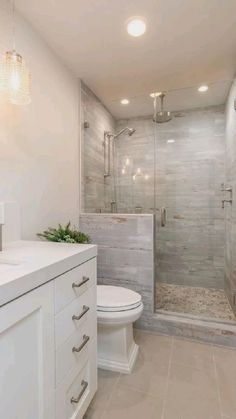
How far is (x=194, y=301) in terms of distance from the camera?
2.49m

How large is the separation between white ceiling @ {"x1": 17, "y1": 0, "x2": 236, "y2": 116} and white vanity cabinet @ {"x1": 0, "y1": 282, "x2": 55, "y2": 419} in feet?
5.64

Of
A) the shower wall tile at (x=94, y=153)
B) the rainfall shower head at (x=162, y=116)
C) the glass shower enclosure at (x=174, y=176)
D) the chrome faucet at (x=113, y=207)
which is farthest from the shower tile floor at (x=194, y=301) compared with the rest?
the rainfall shower head at (x=162, y=116)

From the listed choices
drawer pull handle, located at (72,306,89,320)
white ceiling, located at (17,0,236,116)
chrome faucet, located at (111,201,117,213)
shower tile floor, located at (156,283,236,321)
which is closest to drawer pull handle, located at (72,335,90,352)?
drawer pull handle, located at (72,306,89,320)

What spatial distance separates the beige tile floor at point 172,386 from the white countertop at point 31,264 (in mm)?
875

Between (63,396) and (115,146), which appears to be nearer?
(63,396)

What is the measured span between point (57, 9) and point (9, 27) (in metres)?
0.33

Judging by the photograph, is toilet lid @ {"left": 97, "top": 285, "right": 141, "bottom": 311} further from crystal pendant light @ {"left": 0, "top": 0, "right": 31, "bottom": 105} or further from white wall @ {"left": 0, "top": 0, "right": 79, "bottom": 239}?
crystal pendant light @ {"left": 0, "top": 0, "right": 31, "bottom": 105}

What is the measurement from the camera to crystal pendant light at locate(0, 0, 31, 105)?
1.27 m

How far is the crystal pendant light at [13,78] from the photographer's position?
127cm

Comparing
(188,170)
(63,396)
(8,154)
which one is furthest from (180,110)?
(63,396)

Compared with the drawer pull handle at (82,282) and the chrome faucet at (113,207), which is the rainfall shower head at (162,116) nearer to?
the chrome faucet at (113,207)

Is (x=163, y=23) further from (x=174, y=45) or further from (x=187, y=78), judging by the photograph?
(x=187, y=78)

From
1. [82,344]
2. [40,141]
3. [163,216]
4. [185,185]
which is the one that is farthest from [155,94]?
[82,344]

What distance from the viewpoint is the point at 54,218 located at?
6.25ft
